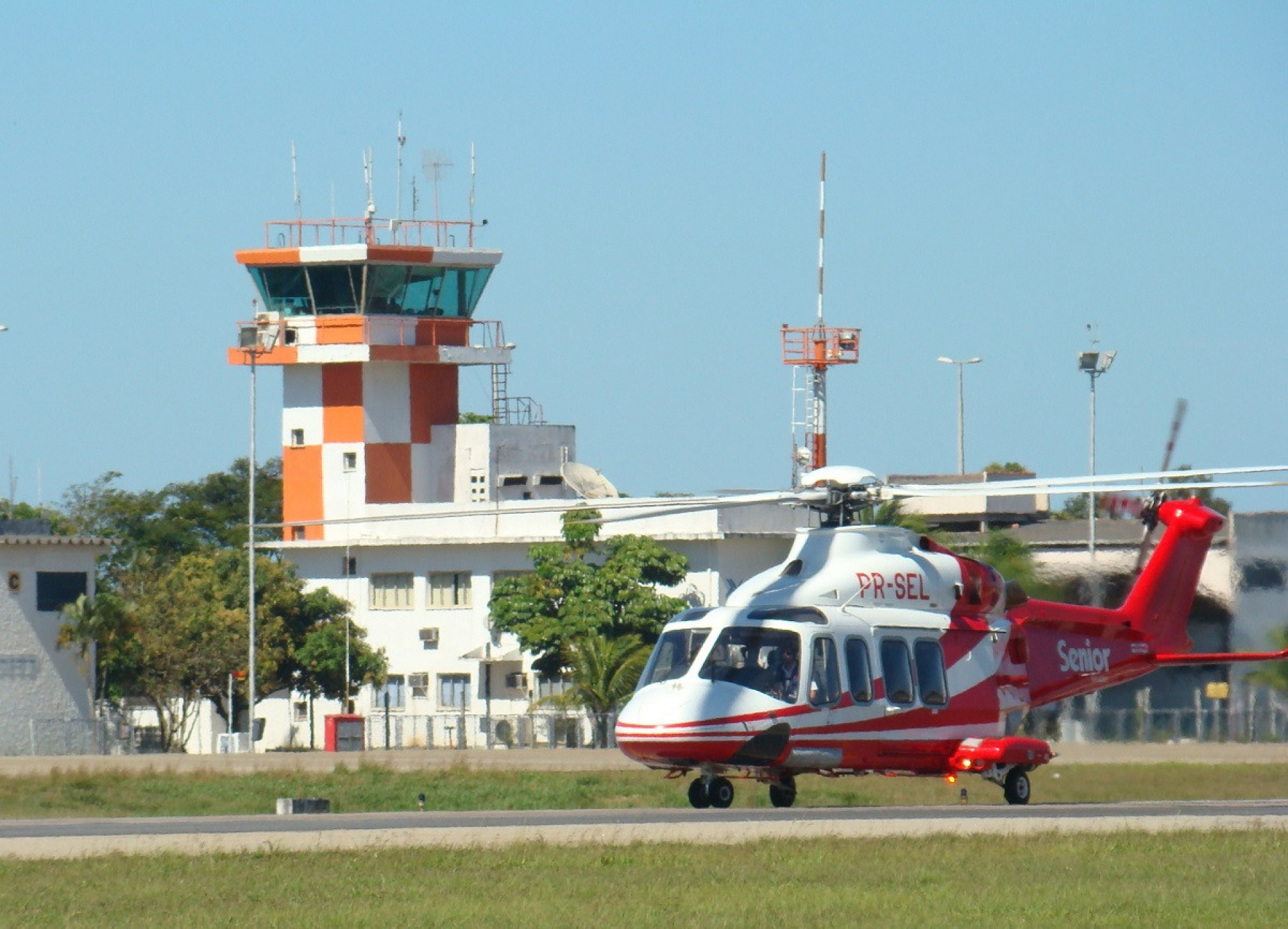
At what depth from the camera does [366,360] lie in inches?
2677

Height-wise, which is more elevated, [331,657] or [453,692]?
[331,657]

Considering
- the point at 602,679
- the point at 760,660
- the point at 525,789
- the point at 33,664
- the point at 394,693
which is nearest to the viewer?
the point at 760,660

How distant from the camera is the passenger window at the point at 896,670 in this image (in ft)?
86.6

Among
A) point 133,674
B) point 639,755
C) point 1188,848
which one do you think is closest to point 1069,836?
point 1188,848

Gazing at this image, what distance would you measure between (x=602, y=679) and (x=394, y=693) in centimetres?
1112

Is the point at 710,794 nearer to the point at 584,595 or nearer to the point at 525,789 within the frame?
the point at 525,789

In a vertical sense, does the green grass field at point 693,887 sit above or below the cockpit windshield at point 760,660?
below

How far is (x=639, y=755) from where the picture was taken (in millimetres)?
25281

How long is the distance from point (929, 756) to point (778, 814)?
10.4ft

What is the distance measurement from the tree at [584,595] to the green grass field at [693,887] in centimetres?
3954

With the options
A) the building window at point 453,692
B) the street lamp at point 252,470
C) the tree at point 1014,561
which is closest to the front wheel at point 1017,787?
the tree at point 1014,561

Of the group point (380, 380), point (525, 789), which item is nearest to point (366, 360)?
point (380, 380)

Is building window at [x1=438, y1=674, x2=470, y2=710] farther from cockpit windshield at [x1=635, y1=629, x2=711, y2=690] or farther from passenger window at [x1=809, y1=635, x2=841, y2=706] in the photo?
passenger window at [x1=809, y1=635, x2=841, y2=706]

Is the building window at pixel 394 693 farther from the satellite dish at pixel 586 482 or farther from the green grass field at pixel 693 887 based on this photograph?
the green grass field at pixel 693 887
